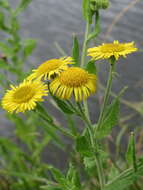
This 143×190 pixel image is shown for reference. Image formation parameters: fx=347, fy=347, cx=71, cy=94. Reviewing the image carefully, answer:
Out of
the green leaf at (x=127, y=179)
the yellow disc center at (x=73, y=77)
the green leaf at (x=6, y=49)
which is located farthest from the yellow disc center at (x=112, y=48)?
the green leaf at (x=6, y=49)

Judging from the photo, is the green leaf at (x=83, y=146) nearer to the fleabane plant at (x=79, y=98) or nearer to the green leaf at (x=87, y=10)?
the fleabane plant at (x=79, y=98)

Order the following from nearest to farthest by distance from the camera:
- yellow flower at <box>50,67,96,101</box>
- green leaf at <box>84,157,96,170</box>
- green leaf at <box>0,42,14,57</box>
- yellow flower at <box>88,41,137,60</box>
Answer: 1. yellow flower at <box>50,67,96,101</box>
2. yellow flower at <box>88,41,137,60</box>
3. green leaf at <box>84,157,96,170</box>
4. green leaf at <box>0,42,14,57</box>

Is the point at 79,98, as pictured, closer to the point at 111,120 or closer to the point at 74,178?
the point at 111,120

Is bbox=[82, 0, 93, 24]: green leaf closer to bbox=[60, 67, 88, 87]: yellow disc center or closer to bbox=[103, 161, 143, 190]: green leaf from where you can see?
bbox=[60, 67, 88, 87]: yellow disc center

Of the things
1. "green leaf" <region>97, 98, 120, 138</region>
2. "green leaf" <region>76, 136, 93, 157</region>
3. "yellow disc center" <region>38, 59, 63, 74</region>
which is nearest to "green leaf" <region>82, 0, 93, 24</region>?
"yellow disc center" <region>38, 59, 63, 74</region>

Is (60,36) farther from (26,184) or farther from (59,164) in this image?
(26,184)

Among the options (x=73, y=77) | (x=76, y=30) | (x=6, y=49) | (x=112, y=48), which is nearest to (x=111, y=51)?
(x=112, y=48)

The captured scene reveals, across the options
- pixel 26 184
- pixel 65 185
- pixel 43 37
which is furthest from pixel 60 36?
pixel 65 185
